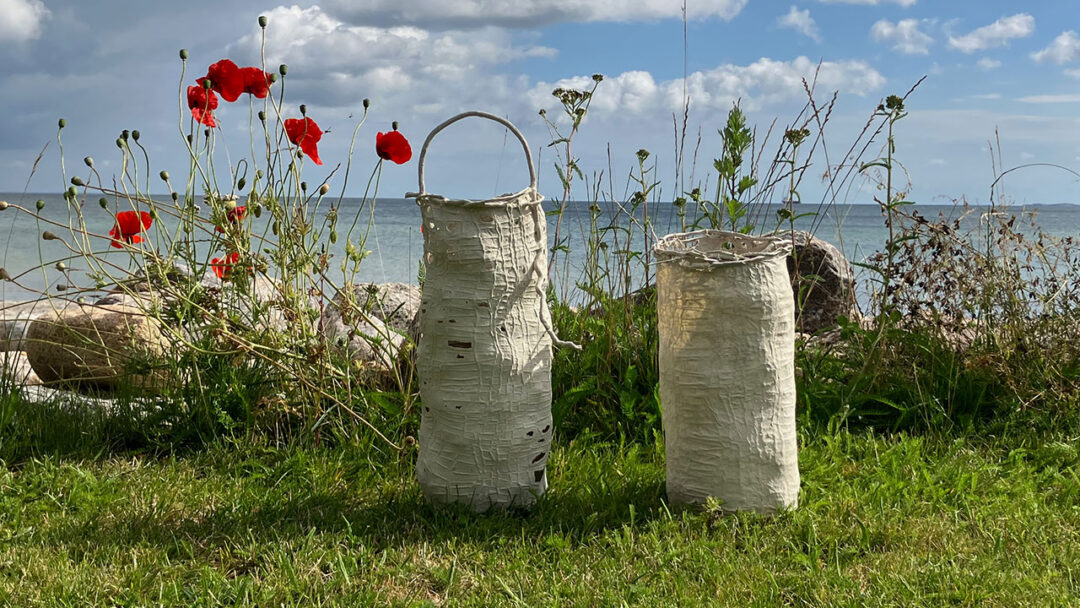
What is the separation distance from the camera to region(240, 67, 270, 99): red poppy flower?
11.7 feet

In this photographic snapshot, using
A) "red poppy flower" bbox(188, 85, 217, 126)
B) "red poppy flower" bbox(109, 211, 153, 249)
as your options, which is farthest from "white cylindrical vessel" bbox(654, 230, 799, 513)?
"red poppy flower" bbox(109, 211, 153, 249)

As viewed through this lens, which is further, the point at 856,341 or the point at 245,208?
the point at 856,341

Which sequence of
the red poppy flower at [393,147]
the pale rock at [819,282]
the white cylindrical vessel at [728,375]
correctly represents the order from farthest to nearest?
the pale rock at [819,282] → the red poppy flower at [393,147] → the white cylindrical vessel at [728,375]

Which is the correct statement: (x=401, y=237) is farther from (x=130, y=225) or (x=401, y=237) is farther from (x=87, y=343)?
(x=130, y=225)

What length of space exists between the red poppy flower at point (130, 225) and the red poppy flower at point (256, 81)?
0.66 m

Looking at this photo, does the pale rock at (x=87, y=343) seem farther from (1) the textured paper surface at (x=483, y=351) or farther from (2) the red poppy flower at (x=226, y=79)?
(1) the textured paper surface at (x=483, y=351)

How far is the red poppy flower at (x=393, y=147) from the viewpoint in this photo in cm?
341

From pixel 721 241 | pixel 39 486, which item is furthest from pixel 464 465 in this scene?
pixel 39 486

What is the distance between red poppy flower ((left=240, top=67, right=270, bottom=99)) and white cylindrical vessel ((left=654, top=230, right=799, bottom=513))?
1.77 m

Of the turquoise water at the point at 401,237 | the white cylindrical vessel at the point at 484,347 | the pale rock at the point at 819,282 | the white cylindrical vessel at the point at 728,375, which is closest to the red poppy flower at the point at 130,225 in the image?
the turquoise water at the point at 401,237

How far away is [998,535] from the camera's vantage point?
9.86 ft

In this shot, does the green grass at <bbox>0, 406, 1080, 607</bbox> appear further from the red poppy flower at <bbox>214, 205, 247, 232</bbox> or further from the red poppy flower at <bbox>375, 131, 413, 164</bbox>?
the red poppy flower at <bbox>375, 131, 413, 164</bbox>

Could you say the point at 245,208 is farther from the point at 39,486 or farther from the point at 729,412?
the point at 729,412

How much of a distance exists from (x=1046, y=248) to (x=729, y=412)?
2.39 meters
